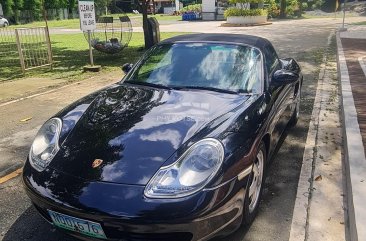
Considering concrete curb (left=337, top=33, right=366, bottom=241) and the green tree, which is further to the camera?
the green tree

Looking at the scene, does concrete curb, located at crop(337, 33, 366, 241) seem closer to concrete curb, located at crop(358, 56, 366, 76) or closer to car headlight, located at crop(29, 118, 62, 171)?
car headlight, located at crop(29, 118, 62, 171)

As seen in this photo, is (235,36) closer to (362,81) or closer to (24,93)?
(362,81)

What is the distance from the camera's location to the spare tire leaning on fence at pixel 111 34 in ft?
41.7

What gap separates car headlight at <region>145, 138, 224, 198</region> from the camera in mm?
2455

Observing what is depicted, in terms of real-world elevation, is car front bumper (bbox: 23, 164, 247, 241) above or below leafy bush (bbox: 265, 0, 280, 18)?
below

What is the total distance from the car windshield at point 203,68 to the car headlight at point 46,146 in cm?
Result: 113

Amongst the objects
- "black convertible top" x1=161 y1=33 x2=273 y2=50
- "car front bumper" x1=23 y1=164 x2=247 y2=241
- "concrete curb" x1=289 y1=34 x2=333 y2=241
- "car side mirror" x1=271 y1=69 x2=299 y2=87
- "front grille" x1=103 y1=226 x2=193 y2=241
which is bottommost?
"concrete curb" x1=289 y1=34 x2=333 y2=241

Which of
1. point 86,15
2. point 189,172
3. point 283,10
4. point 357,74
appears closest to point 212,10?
point 283,10

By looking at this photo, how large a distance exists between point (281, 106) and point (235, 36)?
0.99m

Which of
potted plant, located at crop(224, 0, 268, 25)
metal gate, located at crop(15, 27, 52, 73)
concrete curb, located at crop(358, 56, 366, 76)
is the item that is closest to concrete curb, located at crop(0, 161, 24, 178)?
metal gate, located at crop(15, 27, 52, 73)

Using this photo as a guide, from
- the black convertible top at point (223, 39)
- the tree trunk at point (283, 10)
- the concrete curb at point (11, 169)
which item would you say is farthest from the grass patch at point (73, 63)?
the tree trunk at point (283, 10)

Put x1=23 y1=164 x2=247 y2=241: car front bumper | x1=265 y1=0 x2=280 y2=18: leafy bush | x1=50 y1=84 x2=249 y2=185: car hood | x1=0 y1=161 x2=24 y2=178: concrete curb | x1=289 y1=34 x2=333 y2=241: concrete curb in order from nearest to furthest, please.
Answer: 1. x1=23 y1=164 x2=247 y2=241: car front bumper
2. x1=50 y1=84 x2=249 y2=185: car hood
3. x1=289 y1=34 x2=333 y2=241: concrete curb
4. x1=0 y1=161 x2=24 y2=178: concrete curb
5. x1=265 y1=0 x2=280 y2=18: leafy bush

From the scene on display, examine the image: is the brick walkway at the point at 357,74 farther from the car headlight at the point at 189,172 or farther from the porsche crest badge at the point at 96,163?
the porsche crest badge at the point at 96,163

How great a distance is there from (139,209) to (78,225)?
0.47 meters
